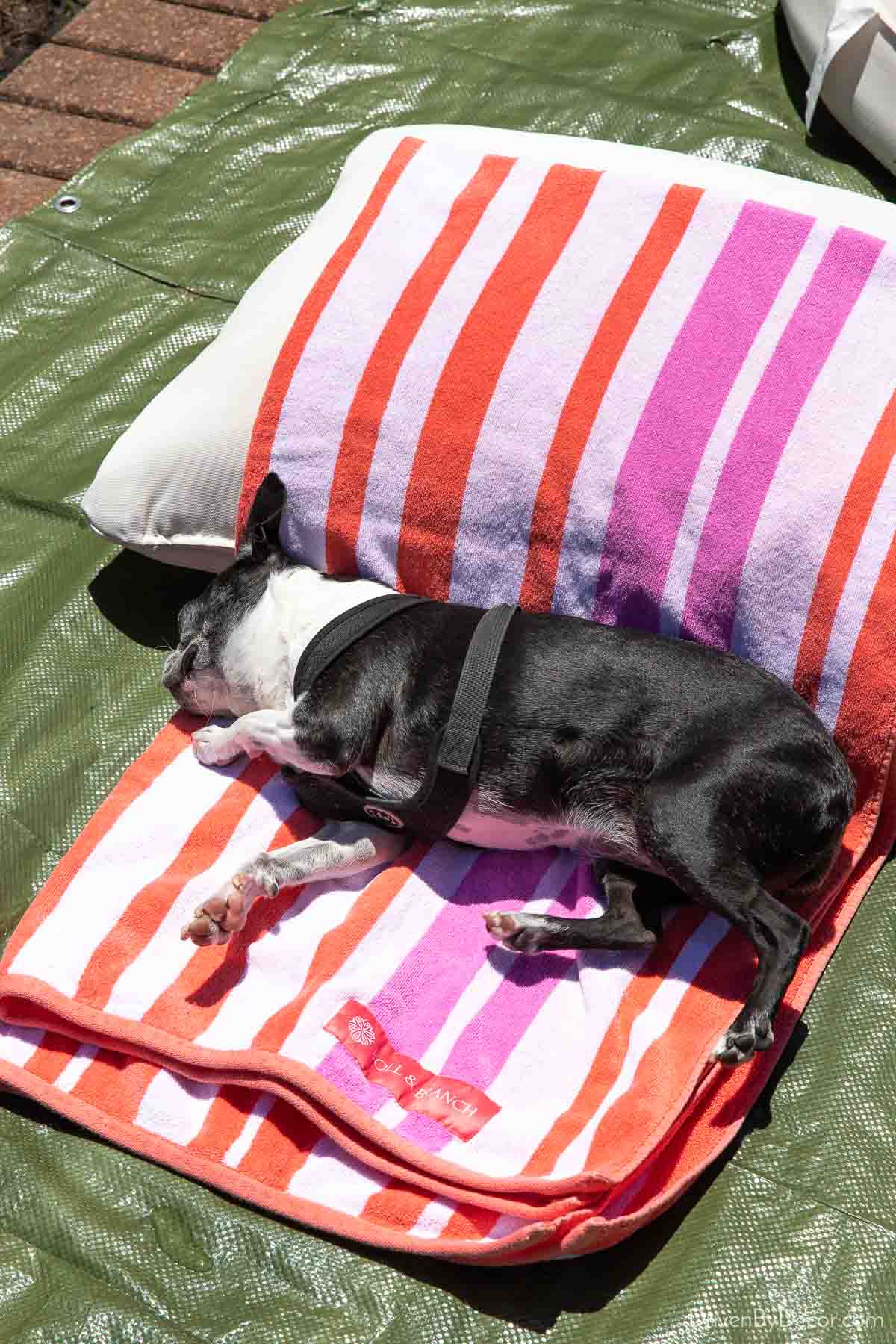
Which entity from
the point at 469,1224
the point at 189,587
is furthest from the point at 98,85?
the point at 469,1224

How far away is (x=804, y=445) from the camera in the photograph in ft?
9.68

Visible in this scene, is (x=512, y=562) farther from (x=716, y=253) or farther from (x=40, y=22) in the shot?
(x=40, y=22)

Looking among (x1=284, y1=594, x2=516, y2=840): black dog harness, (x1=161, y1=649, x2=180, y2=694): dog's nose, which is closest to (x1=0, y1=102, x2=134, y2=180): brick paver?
(x1=161, y1=649, x2=180, y2=694): dog's nose

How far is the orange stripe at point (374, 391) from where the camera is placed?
10.6 feet

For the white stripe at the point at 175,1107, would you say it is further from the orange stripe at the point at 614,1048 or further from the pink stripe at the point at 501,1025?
the orange stripe at the point at 614,1048

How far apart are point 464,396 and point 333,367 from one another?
0.33 m

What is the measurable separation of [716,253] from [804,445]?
0.55m

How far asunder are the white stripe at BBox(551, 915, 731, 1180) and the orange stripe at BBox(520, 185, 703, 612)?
82 centimetres

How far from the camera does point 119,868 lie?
309 centimetres

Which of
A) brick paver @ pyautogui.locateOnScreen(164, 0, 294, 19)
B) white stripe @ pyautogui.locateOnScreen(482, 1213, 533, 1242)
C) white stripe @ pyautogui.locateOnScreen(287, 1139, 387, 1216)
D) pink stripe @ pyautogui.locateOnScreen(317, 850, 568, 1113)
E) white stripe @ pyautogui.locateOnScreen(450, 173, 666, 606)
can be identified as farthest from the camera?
brick paver @ pyautogui.locateOnScreen(164, 0, 294, 19)

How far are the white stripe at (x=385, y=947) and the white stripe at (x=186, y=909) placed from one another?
1.05 ft

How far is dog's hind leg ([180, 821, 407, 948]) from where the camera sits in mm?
2850

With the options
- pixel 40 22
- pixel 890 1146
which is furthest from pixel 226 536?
pixel 40 22

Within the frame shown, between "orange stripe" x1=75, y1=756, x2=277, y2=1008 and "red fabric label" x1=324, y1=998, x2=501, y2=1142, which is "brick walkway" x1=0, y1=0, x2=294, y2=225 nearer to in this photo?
"orange stripe" x1=75, y1=756, x2=277, y2=1008
